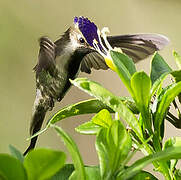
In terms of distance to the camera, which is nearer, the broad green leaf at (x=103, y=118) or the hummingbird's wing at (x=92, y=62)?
the broad green leaf at (x=103, y=118)

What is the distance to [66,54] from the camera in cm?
96

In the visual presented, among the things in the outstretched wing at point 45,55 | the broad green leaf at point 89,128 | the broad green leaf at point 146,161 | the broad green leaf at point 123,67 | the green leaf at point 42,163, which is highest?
the outstretched wing at point 45,55

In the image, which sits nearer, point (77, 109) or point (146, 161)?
point (146, 161)

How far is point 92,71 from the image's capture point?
3.62 ft

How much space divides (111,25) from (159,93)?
764mm

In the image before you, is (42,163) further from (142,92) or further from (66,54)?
(66,54)

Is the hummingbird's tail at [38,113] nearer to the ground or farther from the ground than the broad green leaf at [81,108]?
nearer to the ground

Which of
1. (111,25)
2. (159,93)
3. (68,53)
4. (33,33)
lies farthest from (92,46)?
(159,93)

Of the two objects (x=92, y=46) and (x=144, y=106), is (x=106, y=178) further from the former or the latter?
(x=92, y=46)

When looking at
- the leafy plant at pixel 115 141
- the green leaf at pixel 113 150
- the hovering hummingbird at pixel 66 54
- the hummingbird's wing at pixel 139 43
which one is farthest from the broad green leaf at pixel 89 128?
the hummingbird's wing at pixel 139 43

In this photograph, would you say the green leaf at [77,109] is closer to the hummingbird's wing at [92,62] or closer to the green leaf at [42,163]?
the green leaf at [42,163]

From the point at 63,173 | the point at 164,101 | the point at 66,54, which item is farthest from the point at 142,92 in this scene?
the point at 66,54

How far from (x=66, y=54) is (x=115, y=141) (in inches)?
25.1

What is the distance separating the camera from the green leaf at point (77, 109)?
501 millimetres
